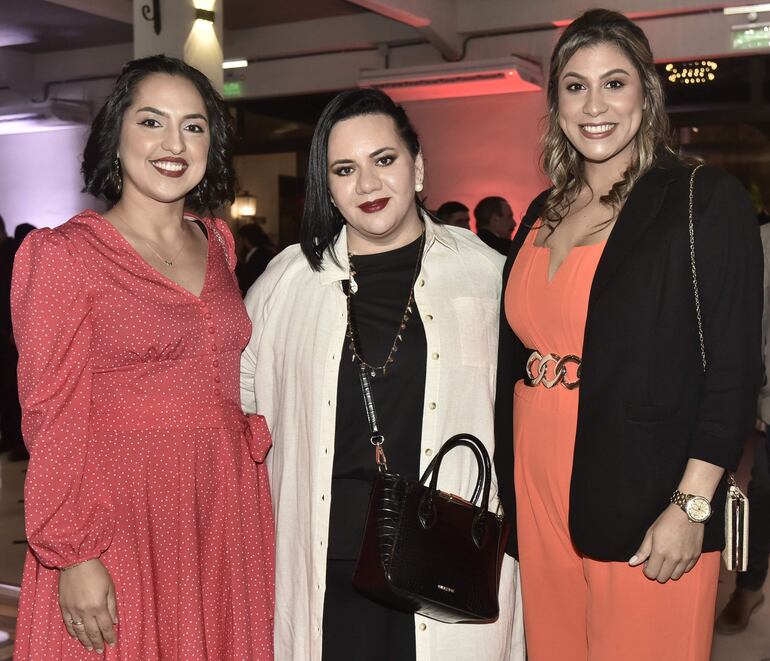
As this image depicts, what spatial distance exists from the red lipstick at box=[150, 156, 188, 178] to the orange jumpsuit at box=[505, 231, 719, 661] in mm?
839

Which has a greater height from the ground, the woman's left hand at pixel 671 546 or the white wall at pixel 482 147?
the white wall at pixel 482 147

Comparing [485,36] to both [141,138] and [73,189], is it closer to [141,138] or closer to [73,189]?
[73,189]

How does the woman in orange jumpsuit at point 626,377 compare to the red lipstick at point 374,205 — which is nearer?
the woman in orange jumpsuit at point 626,377

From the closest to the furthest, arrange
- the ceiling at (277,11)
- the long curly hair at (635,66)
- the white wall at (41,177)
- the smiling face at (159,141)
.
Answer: the long curly hair at (635,66), the smiling face at (159,141), the ceiling at (277,11), the white wall at (41,177)

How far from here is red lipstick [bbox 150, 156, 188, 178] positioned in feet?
7.50

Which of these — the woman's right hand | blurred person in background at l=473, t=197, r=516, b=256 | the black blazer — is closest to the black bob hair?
the black blazer

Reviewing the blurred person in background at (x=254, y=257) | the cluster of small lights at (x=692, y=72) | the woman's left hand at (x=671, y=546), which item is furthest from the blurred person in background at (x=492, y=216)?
the woman's left hand at (x=671, y=546)

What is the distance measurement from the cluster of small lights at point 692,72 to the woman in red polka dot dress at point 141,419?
9153 mm

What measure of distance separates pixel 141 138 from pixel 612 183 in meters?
1.10

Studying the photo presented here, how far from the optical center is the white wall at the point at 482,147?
11109 mm

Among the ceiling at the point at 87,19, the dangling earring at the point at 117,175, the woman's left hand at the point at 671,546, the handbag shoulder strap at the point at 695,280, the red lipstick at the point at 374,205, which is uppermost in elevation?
the ceiling at the point at 87,19

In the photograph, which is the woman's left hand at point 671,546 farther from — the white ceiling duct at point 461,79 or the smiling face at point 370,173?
the white ceiling duct at point 461,79

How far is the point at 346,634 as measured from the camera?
93.0 inches

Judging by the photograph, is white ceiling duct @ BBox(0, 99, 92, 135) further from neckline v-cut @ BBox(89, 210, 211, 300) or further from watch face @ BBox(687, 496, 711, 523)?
watch face @ BBox(687, 496, 711, 523)
